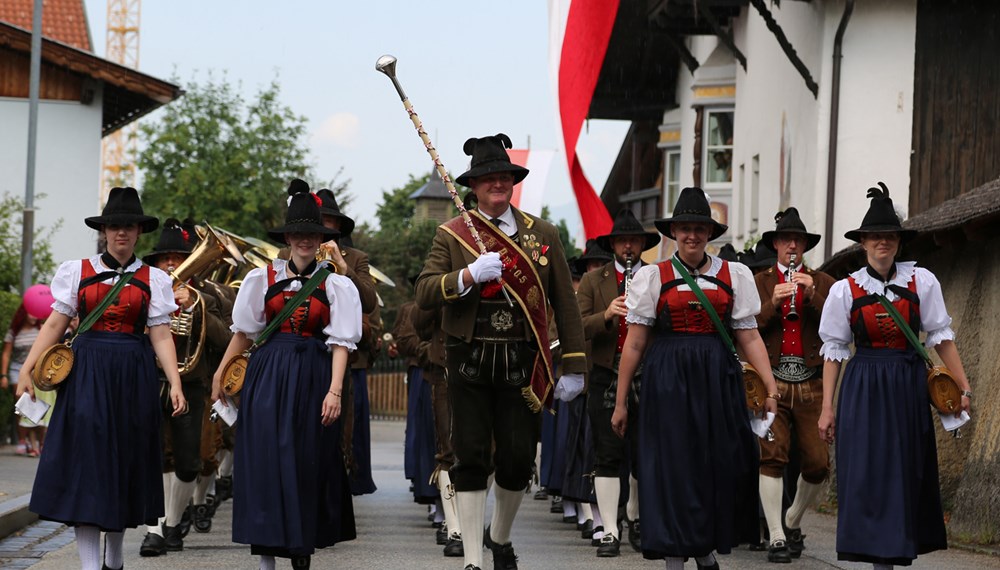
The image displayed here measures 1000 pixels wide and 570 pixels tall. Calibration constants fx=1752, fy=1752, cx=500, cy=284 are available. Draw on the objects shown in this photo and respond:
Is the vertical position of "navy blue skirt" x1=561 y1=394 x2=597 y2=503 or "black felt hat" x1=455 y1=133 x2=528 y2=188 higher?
"black felt hat" x1=455 y1=133 x2=528 y2=188

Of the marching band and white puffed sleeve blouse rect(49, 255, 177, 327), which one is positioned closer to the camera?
the marching band

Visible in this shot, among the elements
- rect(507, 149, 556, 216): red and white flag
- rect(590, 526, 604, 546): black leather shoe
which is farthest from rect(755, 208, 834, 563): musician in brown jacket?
rect(507, 149, 556, 216): red and white flag

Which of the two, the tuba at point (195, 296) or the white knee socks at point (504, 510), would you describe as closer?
the white knee socks at point (504, 510)

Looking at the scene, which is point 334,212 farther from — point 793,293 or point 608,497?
point 793,293

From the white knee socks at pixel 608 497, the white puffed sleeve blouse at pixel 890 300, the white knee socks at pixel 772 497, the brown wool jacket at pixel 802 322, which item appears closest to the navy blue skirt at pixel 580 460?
the white knee socks at pixel 608 497

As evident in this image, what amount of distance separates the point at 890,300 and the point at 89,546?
429 centimetres

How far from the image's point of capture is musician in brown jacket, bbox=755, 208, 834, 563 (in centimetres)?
1113

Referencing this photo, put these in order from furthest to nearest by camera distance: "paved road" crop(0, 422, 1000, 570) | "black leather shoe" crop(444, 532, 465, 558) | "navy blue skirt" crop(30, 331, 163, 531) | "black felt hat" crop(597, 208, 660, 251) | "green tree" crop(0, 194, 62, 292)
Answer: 1. "green tree" crop(0, 194, 62, 292)
2. "black felt hat" crop(597, 208, 660, 251)
3. "black leather shoe" crop(444, 532, 465, 558)
4. "paved road" crop(0, 422, 1000, 570)
5. "navy blue skirt" crop(30, 331, 163, 531)

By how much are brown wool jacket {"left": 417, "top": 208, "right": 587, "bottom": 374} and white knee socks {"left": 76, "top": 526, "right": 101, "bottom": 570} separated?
2064 millimetres

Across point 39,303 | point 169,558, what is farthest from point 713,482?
point 39,303

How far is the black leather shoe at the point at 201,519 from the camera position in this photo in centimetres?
1270

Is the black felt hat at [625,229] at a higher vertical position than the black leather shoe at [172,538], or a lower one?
higher

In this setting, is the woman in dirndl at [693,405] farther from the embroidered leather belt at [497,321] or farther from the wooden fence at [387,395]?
the wooden fence at [387,395]

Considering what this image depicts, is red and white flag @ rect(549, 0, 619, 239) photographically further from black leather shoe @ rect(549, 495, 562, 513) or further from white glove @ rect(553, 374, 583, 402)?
white glove @ rect(553, 374, 583, 402)
